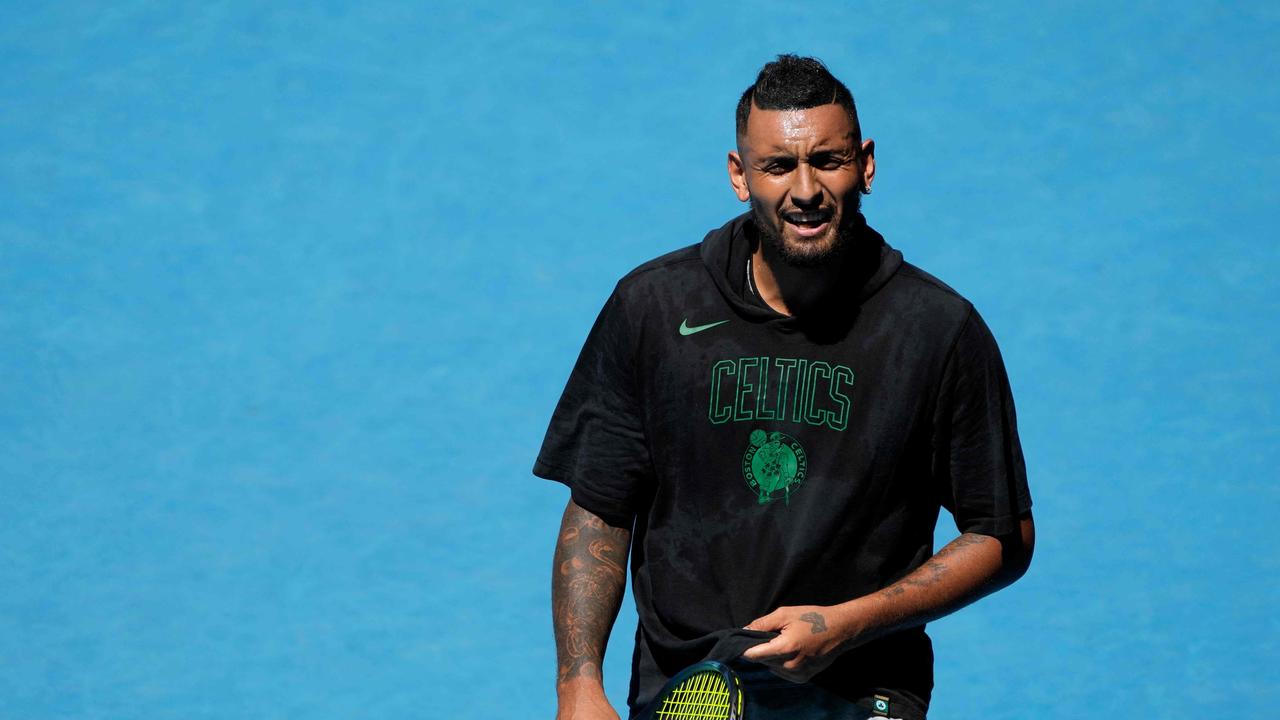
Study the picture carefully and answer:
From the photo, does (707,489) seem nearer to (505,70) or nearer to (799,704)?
(799,704)

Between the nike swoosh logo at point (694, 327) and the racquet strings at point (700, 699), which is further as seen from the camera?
the nike swoosh logo at point (694, 327)

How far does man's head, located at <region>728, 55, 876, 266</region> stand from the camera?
8.14 feet

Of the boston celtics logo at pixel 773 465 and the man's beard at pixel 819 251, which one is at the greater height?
the man's beard at pixel 819 251

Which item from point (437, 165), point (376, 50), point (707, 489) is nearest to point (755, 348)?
point (707, 489)

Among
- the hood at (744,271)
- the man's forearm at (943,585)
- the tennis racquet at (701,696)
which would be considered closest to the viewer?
the tennis racquet at (701,696)

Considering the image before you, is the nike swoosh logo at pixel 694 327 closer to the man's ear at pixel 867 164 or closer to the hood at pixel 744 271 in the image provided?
the hood at pixel 744 271

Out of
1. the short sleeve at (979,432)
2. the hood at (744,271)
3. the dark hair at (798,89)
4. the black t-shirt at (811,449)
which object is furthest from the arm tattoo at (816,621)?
the dark hair at (798,89)

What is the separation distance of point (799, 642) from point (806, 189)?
60 cm

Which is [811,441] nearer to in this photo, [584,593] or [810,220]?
[810,220]

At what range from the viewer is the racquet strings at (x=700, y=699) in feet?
7.69

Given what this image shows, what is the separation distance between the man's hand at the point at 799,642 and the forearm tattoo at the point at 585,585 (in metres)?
0.31

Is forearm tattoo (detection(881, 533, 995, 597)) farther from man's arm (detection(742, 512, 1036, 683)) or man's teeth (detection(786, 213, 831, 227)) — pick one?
man's teeth (detection(786, 213, 831, 227))

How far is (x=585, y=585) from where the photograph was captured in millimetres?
2645

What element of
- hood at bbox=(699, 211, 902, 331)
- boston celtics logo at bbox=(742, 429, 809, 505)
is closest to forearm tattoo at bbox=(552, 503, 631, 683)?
boston celtics logo at bbox=(742, 429, 809, 505)
